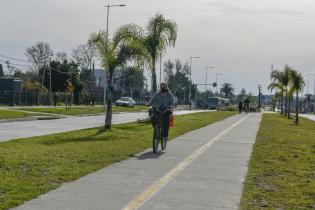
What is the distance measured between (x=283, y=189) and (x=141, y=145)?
24.7ft

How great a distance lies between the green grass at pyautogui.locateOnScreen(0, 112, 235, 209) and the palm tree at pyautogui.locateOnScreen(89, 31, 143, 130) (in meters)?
6.63

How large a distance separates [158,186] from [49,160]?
344 cm

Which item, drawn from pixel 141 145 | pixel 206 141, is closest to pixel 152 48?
pixel 206 141

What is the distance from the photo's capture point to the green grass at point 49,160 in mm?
8641

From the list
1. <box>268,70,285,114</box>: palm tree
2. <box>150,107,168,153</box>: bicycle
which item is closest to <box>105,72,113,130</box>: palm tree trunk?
<box>150,107,168,153</box>: bicycle

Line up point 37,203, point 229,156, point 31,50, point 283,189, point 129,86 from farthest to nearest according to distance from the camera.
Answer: point 129,86
point 31,50
point 229,156
point 283,189
point 37,203

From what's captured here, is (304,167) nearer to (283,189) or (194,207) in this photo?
(283,189)

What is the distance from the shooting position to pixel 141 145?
16.7 metres

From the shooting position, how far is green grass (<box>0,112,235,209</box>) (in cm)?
864

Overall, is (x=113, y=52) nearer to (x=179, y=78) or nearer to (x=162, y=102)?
(x=162, y=102)

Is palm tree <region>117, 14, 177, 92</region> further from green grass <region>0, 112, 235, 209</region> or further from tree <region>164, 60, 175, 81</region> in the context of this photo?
tree <region>164, 60, 175, 81</region>

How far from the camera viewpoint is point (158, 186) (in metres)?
9.29

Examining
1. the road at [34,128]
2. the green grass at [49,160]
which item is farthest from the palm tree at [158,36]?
the green grass at [49,160]

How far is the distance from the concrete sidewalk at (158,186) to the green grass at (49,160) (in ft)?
0.90
